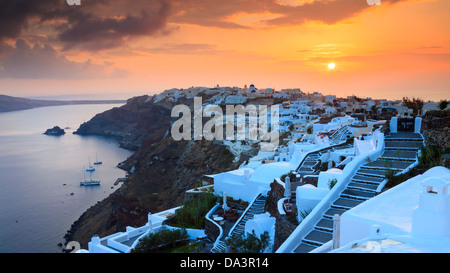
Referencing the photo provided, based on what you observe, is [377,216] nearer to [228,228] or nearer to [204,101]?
[228,228]

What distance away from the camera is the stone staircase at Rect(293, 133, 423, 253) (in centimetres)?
545

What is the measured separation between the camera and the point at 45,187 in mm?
38469

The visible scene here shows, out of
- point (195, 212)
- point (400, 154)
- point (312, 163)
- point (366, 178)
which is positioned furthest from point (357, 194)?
point (195, 212)

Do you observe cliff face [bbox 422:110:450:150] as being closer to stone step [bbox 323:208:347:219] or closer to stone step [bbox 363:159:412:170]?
stone step [bbox 363:159:412:170]

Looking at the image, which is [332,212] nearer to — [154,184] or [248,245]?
[248,245]

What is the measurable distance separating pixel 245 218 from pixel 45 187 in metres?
35.8

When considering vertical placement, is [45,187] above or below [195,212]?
below

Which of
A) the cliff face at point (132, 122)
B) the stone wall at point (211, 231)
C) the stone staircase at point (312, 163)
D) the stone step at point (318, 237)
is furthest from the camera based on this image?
the cliff face at point (132, 122)

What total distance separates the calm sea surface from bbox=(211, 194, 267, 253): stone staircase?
20.1 metres

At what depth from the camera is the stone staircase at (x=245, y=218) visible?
9070 millimetres

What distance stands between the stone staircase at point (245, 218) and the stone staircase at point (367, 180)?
3399 mm

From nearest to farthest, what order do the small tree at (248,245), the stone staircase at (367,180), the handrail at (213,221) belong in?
the stone staircase at (367,180) → the small tree at (248,245) → the handrail at (213,221)

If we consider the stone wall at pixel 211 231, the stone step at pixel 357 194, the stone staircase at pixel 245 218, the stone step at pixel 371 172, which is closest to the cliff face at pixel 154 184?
the stone wall at pixel 211 231

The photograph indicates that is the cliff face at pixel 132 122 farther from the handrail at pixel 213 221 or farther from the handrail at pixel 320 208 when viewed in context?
the handrail at pixel 320 208
